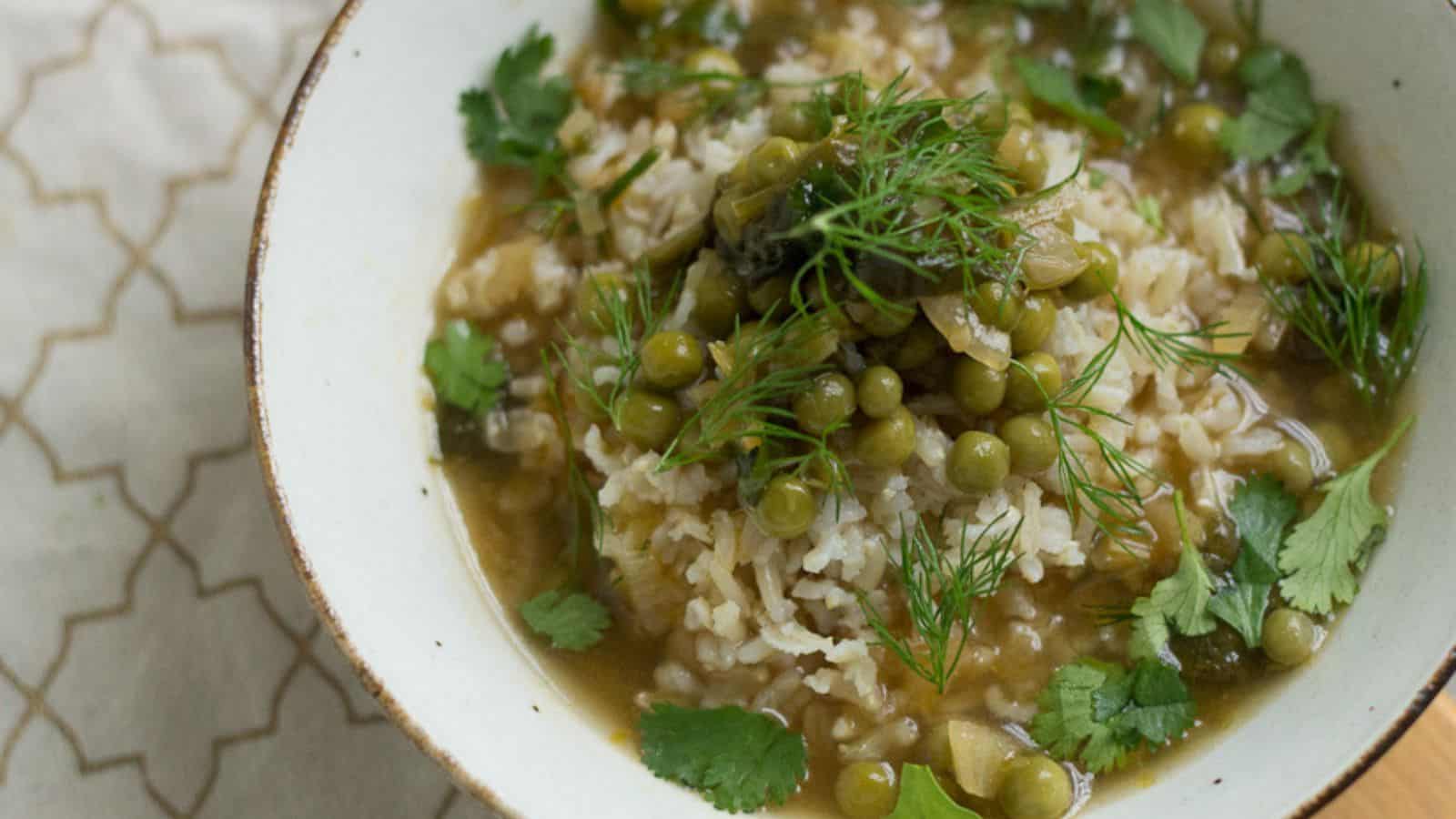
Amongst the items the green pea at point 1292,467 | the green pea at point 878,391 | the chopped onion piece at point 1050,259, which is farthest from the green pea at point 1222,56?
the green pea at point 878,391

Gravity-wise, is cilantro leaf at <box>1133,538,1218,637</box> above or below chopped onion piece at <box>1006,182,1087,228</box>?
below

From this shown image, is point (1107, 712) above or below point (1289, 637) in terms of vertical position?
below

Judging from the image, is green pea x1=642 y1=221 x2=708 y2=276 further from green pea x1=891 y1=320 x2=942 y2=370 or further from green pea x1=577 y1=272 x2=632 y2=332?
green pea x1=891 y1=320 x2=942 y2=370

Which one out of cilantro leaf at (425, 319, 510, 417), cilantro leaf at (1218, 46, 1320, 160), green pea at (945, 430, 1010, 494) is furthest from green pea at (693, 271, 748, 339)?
cilantro leaf at (1218, 46, 1320, 160)

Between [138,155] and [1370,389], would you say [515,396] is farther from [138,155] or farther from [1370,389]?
[1370,389]

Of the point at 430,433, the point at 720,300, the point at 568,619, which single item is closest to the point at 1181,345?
the point at 720,300

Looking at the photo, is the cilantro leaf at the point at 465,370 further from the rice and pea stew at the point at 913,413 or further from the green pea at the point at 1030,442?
the green pea at the point at 1030,442

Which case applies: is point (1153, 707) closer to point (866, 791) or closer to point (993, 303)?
point (866, 791)
